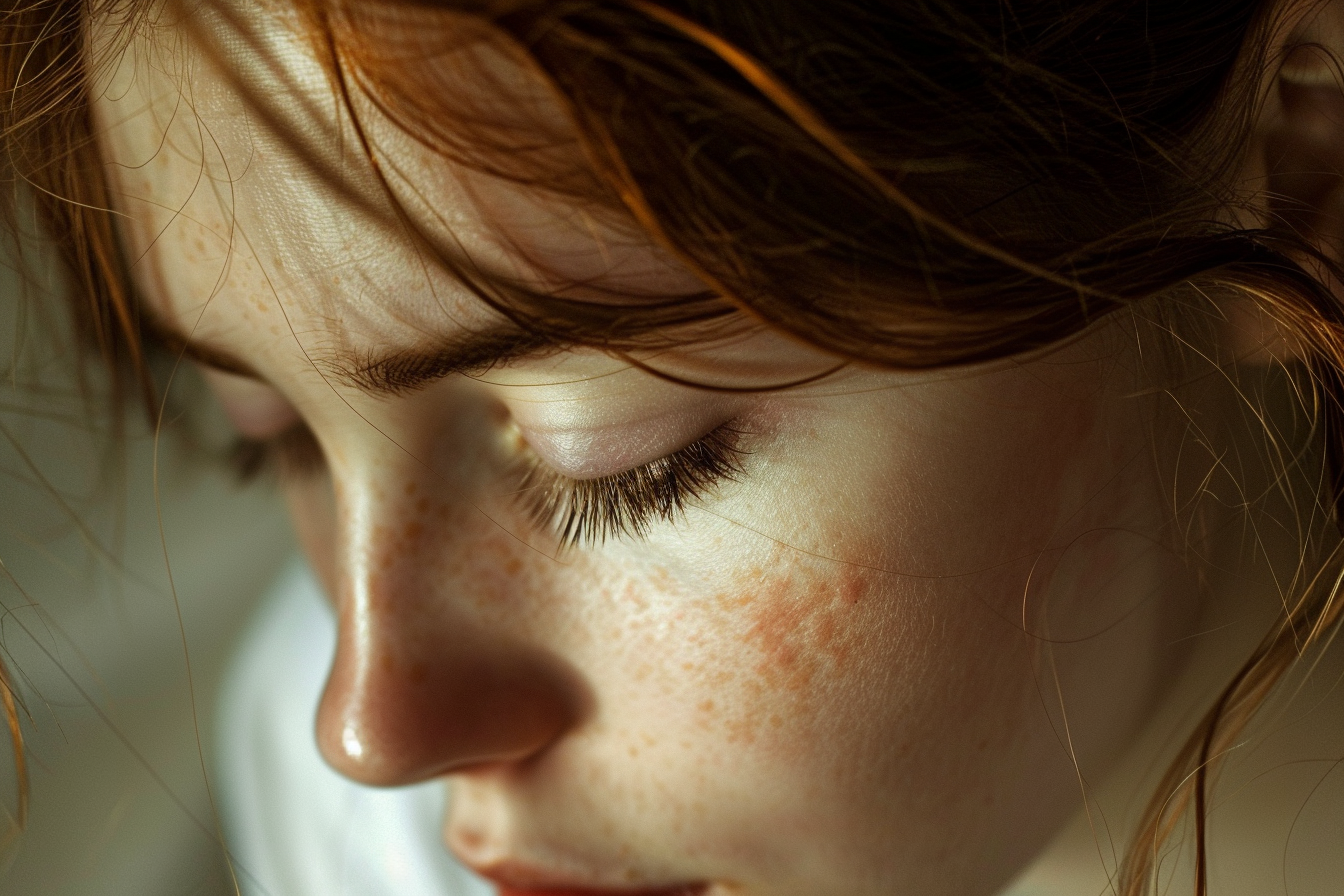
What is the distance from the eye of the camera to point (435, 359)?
1.51 feet

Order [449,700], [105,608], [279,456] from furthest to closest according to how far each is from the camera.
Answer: [105,608], [279,456], [449,700]

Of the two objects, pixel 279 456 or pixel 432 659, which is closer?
pixel 432 659

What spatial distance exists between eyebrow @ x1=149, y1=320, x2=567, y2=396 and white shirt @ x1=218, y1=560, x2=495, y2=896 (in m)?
0.68

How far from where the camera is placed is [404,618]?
22.5 inches

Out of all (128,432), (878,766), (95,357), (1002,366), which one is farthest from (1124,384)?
(128,432)

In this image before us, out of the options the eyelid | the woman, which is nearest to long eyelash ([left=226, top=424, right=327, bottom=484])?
the woman

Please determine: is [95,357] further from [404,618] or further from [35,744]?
[404,618]

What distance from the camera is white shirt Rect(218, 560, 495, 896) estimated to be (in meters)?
1.10

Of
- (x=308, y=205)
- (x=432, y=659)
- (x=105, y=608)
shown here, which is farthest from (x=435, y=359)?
(x=105, y=608)

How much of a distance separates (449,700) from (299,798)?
0.70 metres

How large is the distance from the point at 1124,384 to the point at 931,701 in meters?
0.18

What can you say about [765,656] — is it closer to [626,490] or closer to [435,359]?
[626,490]

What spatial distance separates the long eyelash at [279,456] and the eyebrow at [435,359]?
9.0 inches

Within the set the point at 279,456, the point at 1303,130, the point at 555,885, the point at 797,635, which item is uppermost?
the point at 1303,130
